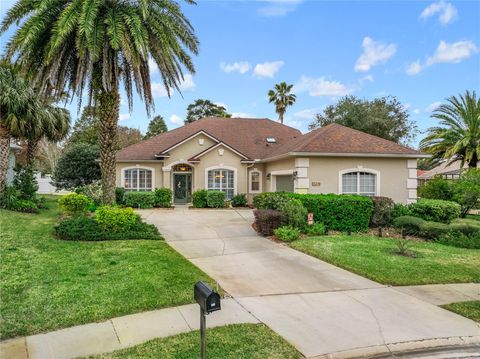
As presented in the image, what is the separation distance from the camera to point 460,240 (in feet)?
39.8

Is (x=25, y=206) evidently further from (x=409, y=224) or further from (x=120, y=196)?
(x=409, y=224)

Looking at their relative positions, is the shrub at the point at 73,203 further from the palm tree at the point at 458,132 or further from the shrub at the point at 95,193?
the palm tree at the point at 458,132

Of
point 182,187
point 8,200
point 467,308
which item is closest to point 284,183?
point 182,187

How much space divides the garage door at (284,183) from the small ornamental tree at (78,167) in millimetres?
15425

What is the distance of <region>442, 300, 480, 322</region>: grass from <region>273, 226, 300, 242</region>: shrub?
5767 millimetres

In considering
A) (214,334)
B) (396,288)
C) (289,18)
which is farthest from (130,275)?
(289,18)

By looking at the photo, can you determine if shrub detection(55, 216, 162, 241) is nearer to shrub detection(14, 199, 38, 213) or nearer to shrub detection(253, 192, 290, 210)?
shrub detection(253, 192, 290, 210)

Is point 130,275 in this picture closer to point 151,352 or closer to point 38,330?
point 38,330

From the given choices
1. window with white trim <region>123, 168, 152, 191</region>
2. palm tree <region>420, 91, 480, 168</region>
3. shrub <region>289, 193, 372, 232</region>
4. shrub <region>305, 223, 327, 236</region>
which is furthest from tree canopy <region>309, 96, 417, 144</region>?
shrub <region>305, 223, 327, 236</region>

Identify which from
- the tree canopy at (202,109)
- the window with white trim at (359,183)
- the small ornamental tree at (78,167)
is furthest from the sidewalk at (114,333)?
the tree canopy at (202,109)

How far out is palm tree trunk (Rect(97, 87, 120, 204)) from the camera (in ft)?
41.8

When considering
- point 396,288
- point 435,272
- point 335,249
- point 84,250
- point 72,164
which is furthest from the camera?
point 72,164

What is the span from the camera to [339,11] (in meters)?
13.1

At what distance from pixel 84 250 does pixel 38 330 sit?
191 inches
